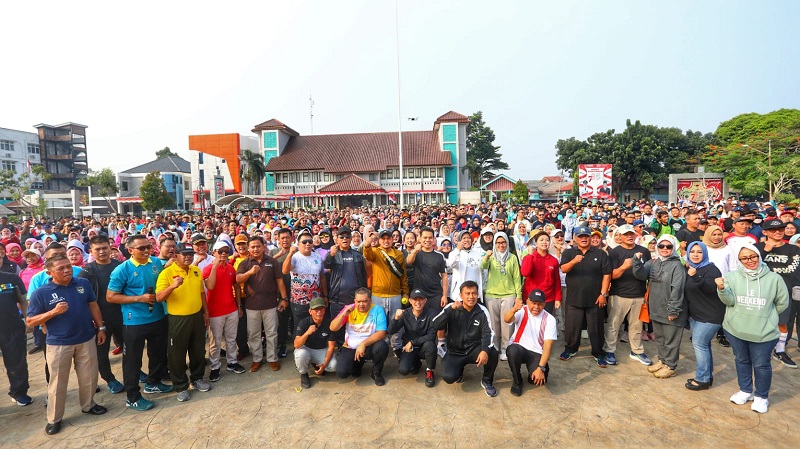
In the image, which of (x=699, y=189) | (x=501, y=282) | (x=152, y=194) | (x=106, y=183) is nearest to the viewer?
(x=501, y=282)

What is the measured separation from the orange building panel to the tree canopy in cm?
3479

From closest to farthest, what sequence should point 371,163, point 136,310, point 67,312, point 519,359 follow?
point 67,312, point 136,310, point 519,359, point 371,163

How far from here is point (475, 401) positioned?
4160mm

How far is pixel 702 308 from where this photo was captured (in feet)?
13.8

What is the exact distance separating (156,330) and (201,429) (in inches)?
48.3

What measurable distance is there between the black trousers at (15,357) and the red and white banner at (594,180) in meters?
28.3

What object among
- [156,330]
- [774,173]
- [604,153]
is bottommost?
[156,330]

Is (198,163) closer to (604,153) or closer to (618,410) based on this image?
(604,153)

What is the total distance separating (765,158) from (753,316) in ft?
110

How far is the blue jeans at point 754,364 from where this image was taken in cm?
373

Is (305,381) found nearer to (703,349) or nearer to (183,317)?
(183,317)

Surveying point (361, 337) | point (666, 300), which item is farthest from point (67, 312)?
point (666, 300)

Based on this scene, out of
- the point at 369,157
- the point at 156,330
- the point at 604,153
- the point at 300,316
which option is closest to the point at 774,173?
the point at 604,153

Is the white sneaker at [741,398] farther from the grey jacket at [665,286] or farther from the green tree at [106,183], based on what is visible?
the green tree at [106,183]
